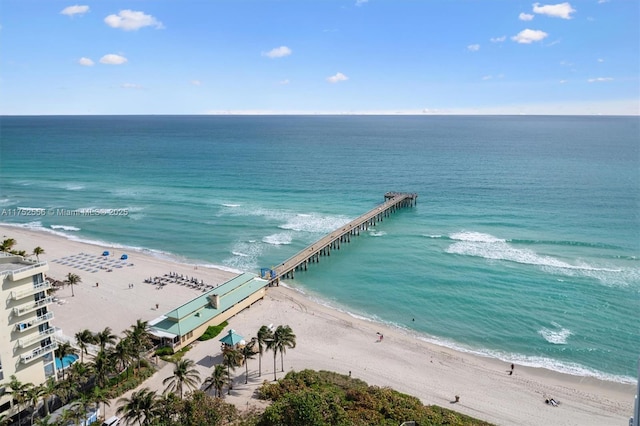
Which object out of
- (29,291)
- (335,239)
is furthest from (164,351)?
(335,239)

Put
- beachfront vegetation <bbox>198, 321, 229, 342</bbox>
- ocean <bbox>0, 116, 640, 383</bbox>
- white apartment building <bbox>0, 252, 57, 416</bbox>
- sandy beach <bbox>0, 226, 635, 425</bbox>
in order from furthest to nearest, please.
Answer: ocean <bbox>0, 116, 640, 383</bbox>, beachfront vegetation <bbox>198, 321, 229, 342</bbox>, sandy beach <bbox>0, 226, 635, 425</bbox>, white apartment building <bbox>0, 252, 57, 416</bbox>

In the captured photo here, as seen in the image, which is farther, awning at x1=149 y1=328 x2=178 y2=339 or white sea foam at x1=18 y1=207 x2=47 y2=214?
white sea foam at x1=18 y1=207 x2=47 y2=214

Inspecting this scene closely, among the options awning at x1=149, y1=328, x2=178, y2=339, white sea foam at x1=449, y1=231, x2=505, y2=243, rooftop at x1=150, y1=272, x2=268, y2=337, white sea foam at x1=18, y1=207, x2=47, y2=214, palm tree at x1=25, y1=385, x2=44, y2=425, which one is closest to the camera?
palm tree at x1=25, y1=385, x2=44, y2=425

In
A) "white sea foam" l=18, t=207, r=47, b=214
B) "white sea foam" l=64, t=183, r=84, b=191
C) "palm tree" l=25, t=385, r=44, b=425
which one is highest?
"white sea foam" l=64, t=183, r=84, b=191

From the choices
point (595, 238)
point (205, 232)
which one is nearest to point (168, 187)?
point (205, 232)

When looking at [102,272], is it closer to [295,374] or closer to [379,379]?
[295,374]

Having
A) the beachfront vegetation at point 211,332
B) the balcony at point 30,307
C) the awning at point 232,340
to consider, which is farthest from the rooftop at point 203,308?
the balcony at point 30,307

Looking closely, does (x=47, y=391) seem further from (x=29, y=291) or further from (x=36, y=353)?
(x=29, y=291)

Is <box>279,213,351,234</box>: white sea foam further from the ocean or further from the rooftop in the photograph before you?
the rooftop

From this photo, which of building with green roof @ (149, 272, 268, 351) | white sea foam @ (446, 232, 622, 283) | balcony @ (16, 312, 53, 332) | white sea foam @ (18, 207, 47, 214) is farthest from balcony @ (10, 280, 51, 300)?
white sea foam @ (18, 207, 47, 214)
